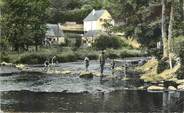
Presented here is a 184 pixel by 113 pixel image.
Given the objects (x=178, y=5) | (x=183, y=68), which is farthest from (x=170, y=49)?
(x=183, y=68)

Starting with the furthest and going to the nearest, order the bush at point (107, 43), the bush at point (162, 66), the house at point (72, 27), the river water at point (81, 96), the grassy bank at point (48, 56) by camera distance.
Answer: the house at point (72, 27), the bush at point (107, 43), the grassy bank at point (48, 56), the bush at point (162, 66), the river water at point (81, 96)

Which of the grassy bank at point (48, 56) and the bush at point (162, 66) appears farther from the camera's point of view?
the grassy bank at point (48, 56)

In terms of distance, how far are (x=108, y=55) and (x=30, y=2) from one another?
17731 mm

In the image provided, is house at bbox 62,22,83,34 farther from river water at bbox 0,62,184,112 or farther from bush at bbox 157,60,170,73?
river water at bbox 0,62,184,112

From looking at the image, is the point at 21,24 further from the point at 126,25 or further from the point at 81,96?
the point at 81,96

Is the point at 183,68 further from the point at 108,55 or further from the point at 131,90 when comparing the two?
the point at 108,55

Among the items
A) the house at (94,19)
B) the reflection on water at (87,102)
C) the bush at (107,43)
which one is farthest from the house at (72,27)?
the reflection on water at (87,102)

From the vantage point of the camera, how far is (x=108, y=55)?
90438mm

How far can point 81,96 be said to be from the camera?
3650cm

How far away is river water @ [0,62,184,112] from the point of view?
30.3 meters

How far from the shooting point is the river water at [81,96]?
30297 mm

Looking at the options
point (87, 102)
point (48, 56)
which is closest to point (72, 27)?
point (48, 56)

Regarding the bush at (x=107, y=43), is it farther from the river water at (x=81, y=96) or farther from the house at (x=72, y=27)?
the river water at (x=81, y=96)

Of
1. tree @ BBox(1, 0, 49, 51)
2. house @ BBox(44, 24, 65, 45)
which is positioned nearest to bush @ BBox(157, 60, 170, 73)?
tree @ BBox(1, 0, 49, 51)
